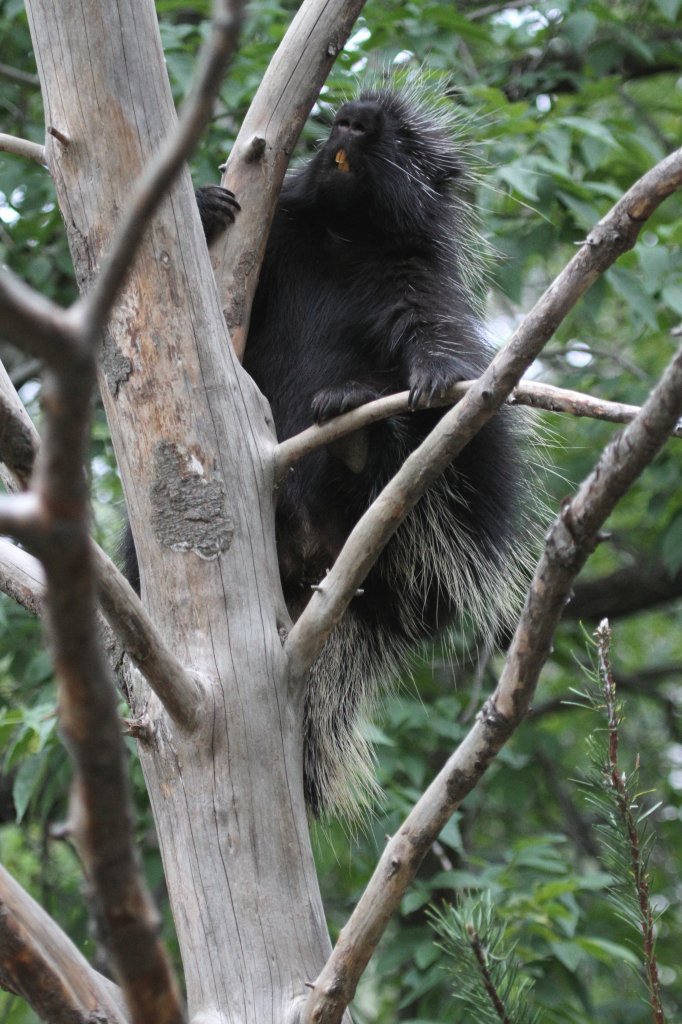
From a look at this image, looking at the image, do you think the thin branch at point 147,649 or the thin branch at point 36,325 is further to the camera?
the thin branch at point 147,649

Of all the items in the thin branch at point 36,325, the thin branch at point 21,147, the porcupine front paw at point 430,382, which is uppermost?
the thin branch at point 21,147

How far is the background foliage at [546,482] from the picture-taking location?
2.11 meters

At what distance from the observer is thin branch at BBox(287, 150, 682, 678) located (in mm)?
1037

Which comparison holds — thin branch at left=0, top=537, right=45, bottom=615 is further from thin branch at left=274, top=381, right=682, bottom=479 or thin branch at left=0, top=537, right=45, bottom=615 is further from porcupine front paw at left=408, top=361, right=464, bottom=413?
porcupine front paw at left=408, top=361, right=464, bottom=413

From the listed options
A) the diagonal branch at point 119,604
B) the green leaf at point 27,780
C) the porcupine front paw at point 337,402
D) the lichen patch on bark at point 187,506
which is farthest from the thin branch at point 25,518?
the green leaf at point 27,780

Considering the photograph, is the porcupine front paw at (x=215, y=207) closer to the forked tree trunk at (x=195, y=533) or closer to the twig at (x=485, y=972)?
the forked tree trunk at (x=195, y=533)

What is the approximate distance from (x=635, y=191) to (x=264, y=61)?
1.48 metres

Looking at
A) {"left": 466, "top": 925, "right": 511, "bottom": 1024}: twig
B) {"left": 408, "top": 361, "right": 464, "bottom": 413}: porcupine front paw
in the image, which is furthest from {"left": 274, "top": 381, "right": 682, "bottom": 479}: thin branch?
{"left": 466, "top": 925, "right": 511, "bottom": 1024}: twig

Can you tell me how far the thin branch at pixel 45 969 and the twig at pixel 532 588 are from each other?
0.20m

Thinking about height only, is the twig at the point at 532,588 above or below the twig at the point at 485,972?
above

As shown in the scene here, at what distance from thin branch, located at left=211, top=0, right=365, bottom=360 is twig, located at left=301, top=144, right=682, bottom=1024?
62cm

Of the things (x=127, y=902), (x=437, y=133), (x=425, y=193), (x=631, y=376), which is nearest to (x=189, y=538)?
(x=127, y=902)

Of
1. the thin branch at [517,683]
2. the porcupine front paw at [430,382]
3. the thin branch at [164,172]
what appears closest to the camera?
the thin branch at [164,172]

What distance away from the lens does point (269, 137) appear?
1619 millimetres
